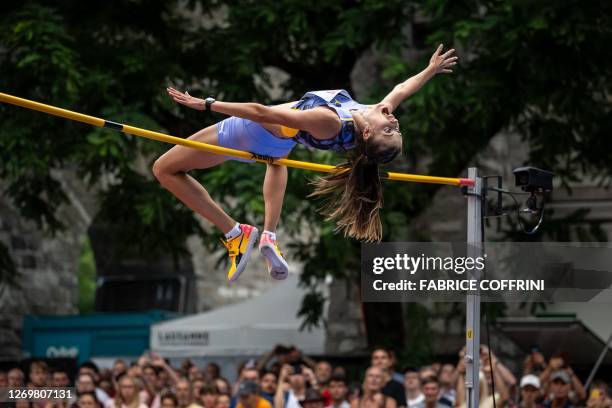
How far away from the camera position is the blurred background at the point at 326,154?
1288 centimetres

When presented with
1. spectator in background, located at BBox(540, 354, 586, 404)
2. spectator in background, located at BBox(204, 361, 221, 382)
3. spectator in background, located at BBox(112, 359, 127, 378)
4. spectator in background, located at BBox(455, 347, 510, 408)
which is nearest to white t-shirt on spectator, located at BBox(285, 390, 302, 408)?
spectator in background, located at BBox(455, 347, 510, 408)

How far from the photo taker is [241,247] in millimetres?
8375

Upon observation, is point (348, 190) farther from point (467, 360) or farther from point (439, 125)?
point (439, 125)

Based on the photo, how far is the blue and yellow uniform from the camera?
→ 24.5 feet

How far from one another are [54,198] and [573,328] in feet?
20.0

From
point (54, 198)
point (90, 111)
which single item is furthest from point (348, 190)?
point (54, 198)

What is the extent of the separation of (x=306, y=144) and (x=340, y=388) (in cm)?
390

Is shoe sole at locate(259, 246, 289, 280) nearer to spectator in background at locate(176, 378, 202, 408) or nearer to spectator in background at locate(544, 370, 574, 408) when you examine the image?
spectator in background at locate(544, 370, 574, 408)

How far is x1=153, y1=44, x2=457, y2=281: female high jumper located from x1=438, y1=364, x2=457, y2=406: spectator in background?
9.65ft

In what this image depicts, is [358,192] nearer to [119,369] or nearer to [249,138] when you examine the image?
[249,138]

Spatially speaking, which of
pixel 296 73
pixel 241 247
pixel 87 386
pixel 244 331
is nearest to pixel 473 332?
pixel 241 247

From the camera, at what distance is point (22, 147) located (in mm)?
13086

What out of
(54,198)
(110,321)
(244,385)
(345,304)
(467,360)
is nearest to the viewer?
(467,360)

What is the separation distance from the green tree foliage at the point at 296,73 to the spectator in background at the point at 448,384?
233cm
